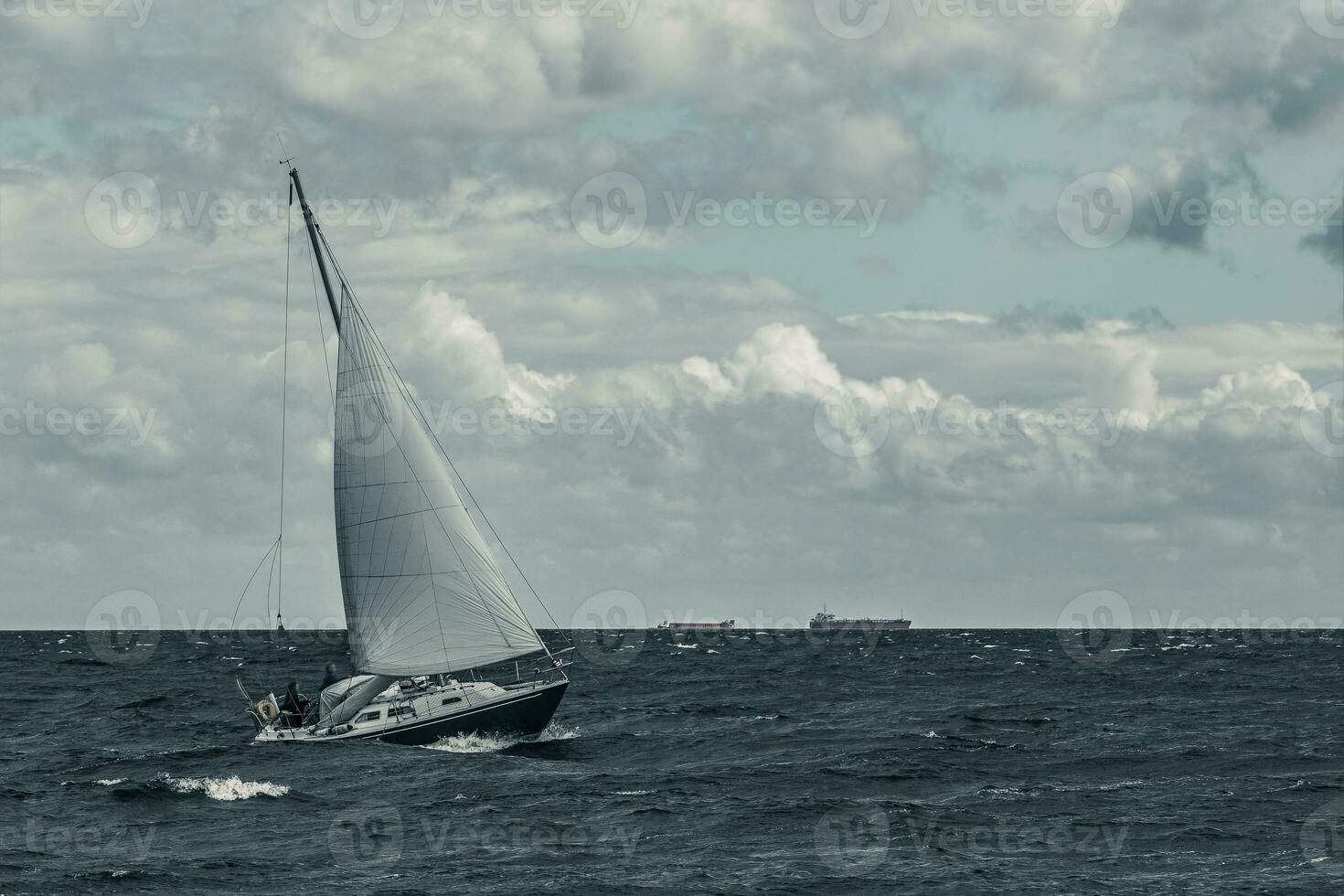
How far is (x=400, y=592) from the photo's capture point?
4788 cm

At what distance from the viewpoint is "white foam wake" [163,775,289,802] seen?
1532 inches

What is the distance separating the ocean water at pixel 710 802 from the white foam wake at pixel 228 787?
150 millimetres

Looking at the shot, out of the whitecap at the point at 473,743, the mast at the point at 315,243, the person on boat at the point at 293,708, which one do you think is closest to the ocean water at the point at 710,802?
the whitecap at the point at 473,743

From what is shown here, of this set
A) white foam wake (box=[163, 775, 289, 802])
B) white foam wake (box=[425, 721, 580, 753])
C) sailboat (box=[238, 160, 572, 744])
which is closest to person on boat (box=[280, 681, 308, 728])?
sailboat (box=[238, 160, 572, 744])

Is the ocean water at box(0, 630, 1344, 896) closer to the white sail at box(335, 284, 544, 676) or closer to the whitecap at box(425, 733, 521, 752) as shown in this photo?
the whitecap at box(425, 733, 521, 752)

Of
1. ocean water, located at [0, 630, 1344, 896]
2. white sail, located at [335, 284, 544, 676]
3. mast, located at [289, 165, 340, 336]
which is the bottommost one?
ocean water, located at [0, 630, 1344, 896]

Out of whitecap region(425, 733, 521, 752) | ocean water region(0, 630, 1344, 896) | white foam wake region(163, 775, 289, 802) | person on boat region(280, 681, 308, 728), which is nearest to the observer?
ocean water region(0, 630, 1344, 896)

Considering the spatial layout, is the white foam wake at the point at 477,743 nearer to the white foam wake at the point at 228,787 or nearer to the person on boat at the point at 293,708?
the person on boat at the point at 293,708

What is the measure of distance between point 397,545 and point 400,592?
1.48 metres

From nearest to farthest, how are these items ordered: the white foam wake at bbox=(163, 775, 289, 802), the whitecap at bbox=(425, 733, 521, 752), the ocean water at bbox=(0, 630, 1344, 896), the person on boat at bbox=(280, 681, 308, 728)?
the ocean water at bbox=(0, 630, 1344, 896)
the white foam wake at bbox=(163, 775, 289, 802)
the whitecap at bbox=(425, 733, 521, 752)
the person on boat at bbox=(280, 681, 308, 728)

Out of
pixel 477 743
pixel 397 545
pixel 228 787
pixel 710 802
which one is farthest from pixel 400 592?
pixel 710 802

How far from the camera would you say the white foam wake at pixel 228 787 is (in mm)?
38906

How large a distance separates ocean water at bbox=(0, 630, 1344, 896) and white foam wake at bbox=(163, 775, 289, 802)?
0.49ft

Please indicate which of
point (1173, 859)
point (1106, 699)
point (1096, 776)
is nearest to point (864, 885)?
point (1173, 859)
